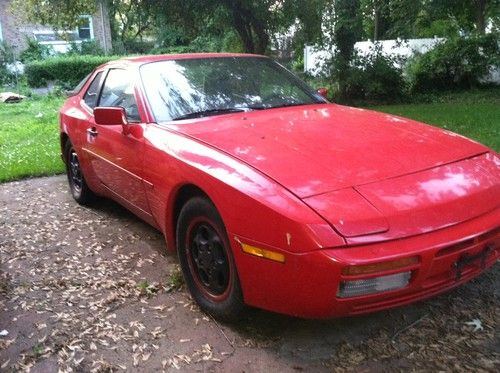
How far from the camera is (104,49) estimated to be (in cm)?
2950

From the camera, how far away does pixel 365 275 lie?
2352mm

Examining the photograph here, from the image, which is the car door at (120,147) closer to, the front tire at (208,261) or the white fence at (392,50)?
the front tire at (208,261)

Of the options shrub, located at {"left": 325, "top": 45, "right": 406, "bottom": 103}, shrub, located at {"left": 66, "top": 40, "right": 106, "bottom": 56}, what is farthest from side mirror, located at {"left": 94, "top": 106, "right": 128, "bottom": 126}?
shrub, located at {"left": 66, "top": 40, "right": 106, "bottom": 56}

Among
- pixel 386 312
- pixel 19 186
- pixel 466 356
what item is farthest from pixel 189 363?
pixel 19 186

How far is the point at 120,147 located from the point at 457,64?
13.8 meters

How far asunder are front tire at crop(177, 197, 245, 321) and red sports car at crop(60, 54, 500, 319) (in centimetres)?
1

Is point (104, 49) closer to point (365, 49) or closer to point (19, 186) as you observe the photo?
point (365, 49)

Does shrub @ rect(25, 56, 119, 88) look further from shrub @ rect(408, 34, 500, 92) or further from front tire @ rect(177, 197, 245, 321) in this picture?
front tire @ rect(177, 197, 245, 321)

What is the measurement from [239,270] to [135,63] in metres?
2.26

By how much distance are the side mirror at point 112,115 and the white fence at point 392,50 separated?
9.78m

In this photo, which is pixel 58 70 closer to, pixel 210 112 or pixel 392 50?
pixel 392 50

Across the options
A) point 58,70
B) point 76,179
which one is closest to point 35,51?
point 58,70

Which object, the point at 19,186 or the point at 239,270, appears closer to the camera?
the point at 239,270

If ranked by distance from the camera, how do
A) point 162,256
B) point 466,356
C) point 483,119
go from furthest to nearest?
point 483,119
point 162,256
point 466,356
